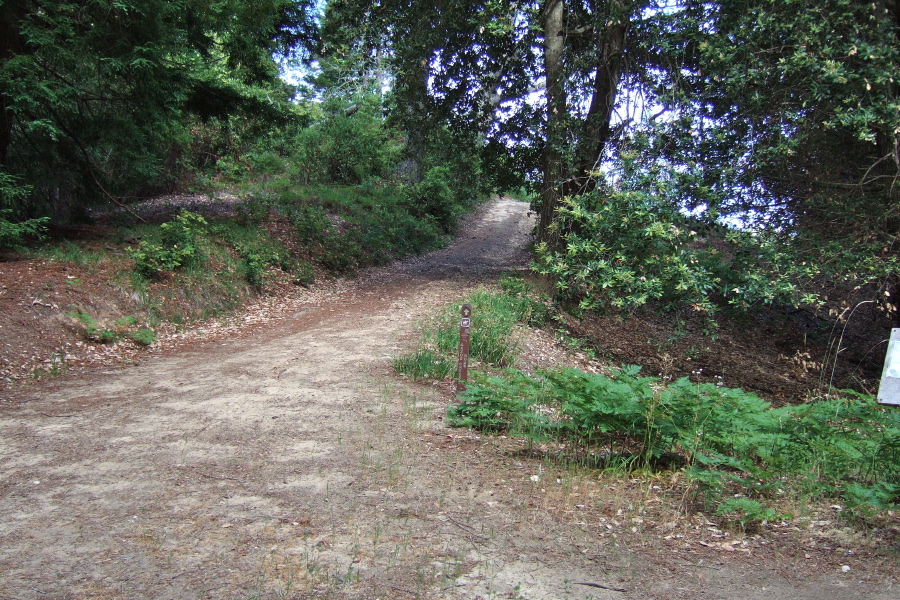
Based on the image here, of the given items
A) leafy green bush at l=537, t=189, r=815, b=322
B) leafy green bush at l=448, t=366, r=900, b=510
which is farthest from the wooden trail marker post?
leafy green bush at l=537, t=189, r=815, b=322

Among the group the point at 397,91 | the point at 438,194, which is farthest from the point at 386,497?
the point at 438,194

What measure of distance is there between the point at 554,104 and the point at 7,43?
9525 mm

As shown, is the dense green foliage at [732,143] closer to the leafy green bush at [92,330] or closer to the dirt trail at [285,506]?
the dirt trail at [285,506]

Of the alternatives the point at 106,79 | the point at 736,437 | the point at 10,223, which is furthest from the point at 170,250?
the point at 736,437

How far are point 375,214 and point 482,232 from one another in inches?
359

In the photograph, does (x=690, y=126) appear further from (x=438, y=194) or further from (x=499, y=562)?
(x=438, y=194)

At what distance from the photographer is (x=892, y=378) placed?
410 centimetres

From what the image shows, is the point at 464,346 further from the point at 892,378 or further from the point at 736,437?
the point at 892,378

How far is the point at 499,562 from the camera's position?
373 centimetres

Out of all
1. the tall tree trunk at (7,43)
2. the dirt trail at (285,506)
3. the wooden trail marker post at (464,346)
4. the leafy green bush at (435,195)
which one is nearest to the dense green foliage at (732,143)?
the wooden trail marker post at (464,346)

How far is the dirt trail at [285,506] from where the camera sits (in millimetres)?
3484

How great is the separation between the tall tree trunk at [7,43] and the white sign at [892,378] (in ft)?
34.7

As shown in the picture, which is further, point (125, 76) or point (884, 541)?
point (125, 76)

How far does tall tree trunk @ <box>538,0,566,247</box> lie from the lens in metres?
12.3
